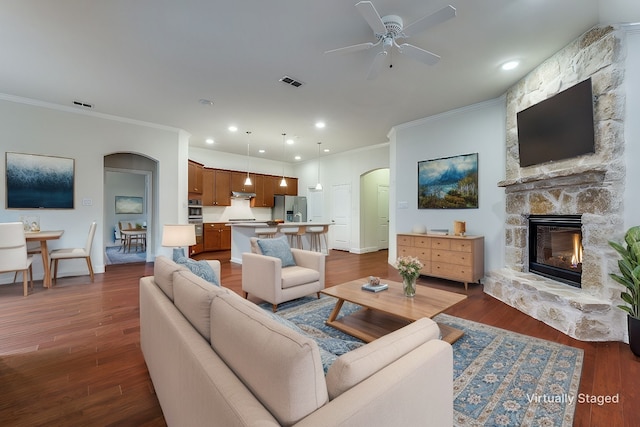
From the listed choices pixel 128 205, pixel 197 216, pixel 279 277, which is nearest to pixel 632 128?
pixel 279 277

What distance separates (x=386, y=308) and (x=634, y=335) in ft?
6.63

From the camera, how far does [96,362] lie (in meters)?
2.18

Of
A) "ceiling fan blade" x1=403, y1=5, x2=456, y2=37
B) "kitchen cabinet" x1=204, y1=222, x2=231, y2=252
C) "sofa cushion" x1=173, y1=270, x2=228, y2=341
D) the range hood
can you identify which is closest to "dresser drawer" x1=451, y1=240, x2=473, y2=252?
"ceiling fan blade" x1=403, y1=5, x2=456, y2=37

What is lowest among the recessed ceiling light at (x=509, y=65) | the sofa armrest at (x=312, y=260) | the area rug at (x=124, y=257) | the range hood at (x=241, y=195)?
the area rug at (x=124, y=257)

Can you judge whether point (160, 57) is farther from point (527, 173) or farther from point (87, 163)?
point (527, 173)

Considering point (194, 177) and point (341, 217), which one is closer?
point (194, 177)

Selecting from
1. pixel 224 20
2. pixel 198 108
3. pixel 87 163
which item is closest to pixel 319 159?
pixel 198 108

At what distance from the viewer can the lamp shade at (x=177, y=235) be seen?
2.95 metres

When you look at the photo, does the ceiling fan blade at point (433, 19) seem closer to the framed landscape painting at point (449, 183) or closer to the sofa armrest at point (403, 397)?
the sofa armrest at point (403, 397)

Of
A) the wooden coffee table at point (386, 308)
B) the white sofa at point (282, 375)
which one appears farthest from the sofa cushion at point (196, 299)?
the wooden coffee table at point (386, 308)

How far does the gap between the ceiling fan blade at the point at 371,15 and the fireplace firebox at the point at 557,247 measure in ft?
9.27

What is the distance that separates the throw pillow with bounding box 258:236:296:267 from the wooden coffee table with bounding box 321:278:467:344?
106 centimetres

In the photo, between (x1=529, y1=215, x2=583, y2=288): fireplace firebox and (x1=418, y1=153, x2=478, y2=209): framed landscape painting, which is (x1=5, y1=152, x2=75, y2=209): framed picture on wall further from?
(x1=529, y1=215, x2=583, y2=288): fireplace firebox

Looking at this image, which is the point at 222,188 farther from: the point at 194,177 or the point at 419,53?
the point at 419,53
